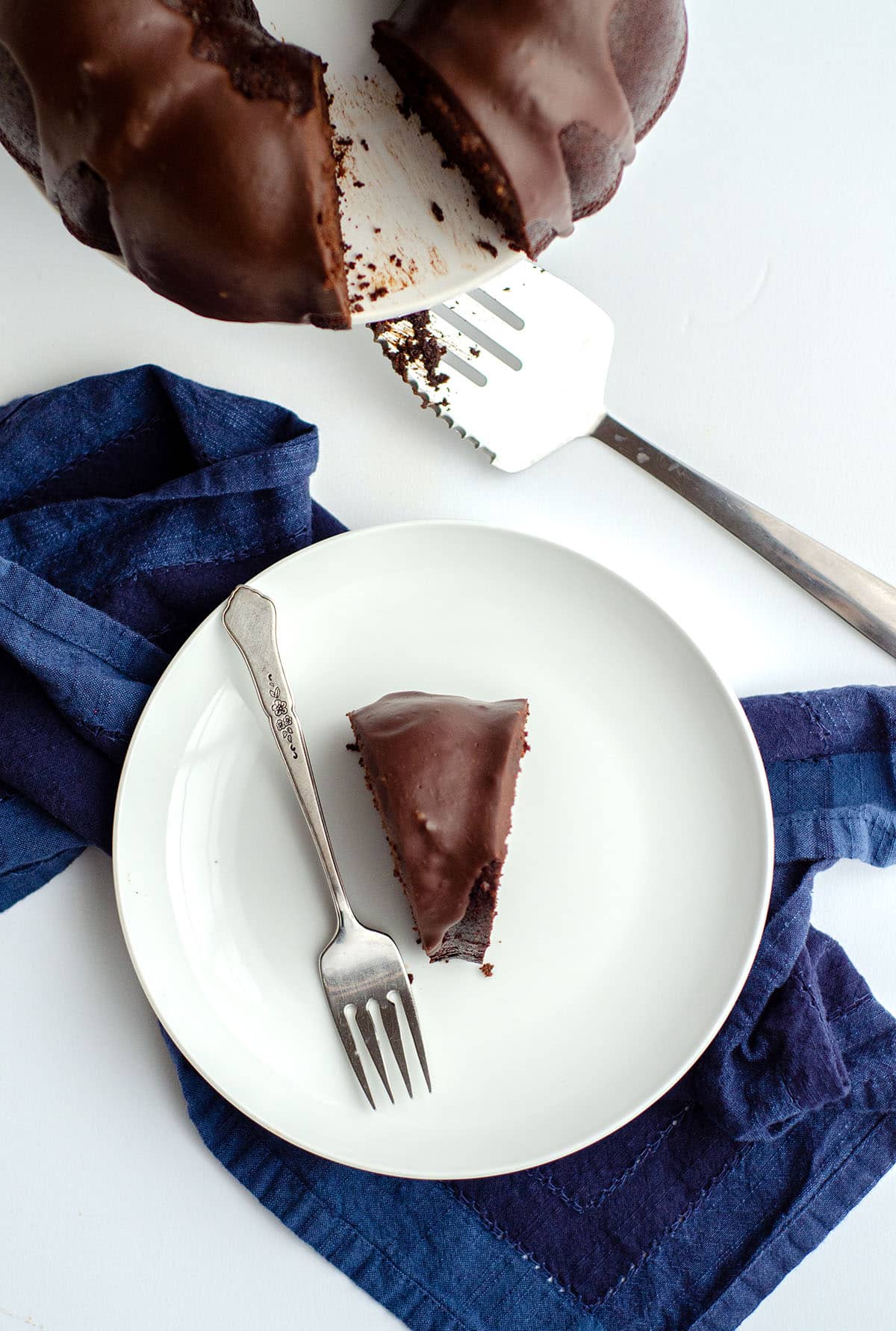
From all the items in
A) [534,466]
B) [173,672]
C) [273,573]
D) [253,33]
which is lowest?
[173,672]

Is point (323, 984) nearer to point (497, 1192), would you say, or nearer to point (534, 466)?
point (497, 1192)

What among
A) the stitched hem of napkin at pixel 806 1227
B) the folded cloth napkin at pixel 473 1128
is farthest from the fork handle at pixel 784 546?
the stitched hem of napkin at pixel 806 1227

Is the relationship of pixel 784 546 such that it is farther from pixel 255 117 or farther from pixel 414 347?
pixel 255 117

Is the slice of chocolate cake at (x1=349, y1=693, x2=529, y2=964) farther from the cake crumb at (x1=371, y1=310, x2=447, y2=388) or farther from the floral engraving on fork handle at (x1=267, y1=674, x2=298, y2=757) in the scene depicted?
the cake crumb at (x1=371, y1=310, x2=447, y2=388)

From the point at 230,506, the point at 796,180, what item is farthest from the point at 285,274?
the point at 796,180

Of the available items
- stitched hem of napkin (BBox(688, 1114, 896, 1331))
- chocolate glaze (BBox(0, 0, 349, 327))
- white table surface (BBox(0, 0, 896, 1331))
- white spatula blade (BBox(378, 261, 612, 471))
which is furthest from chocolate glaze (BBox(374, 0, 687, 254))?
stitched hem of napkin (BBox(688, 1114, 896, 1331))

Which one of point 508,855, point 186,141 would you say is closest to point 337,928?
point 508,855
